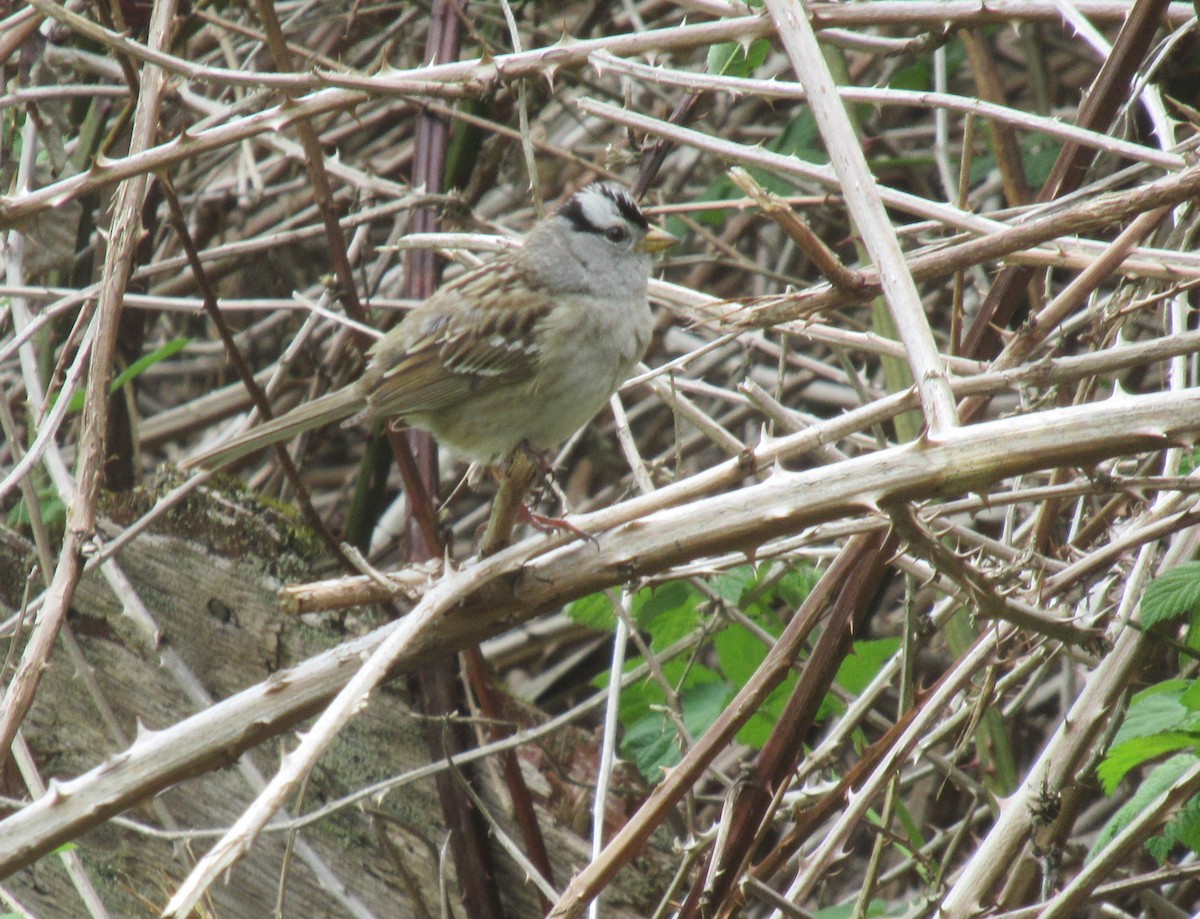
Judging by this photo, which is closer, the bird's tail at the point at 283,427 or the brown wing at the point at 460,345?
the bird's tail at the point at 283,427

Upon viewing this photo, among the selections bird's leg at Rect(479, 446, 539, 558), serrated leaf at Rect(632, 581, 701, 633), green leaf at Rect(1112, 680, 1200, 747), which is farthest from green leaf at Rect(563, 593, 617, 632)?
green leaf at Rect(1112, 680, 1200, 747)

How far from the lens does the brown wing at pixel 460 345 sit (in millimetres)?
2605

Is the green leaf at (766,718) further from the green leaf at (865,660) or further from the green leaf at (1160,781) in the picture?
the green leaf at (1160,781)

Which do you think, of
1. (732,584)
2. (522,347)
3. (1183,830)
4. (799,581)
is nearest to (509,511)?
(732,584)

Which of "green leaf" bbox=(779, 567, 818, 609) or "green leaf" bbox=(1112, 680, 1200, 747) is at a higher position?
"green leaf" bbox=(1112, 680, 1200, 747)

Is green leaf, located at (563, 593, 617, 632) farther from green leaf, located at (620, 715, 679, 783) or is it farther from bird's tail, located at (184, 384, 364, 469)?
bird's tail, located at (184, 384, 364, 469)

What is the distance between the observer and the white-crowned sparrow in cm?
251

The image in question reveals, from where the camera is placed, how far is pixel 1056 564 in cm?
218

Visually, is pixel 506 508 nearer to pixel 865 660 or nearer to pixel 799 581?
pixel 799 581

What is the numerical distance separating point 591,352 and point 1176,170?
1088 millimetres

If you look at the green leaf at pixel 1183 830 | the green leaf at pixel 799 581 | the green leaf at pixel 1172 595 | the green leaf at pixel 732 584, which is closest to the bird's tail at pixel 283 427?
the green leaf at pixel 732 584

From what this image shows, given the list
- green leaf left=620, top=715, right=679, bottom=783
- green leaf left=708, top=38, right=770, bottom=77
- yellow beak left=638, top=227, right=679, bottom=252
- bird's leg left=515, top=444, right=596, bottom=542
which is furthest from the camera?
yellow beak left=638, top=227, right=679, bottom=252

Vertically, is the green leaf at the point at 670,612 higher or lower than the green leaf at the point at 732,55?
lower

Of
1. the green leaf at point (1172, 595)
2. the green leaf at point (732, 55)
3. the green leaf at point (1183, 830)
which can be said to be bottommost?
the green leaf at point (1183, 830)
